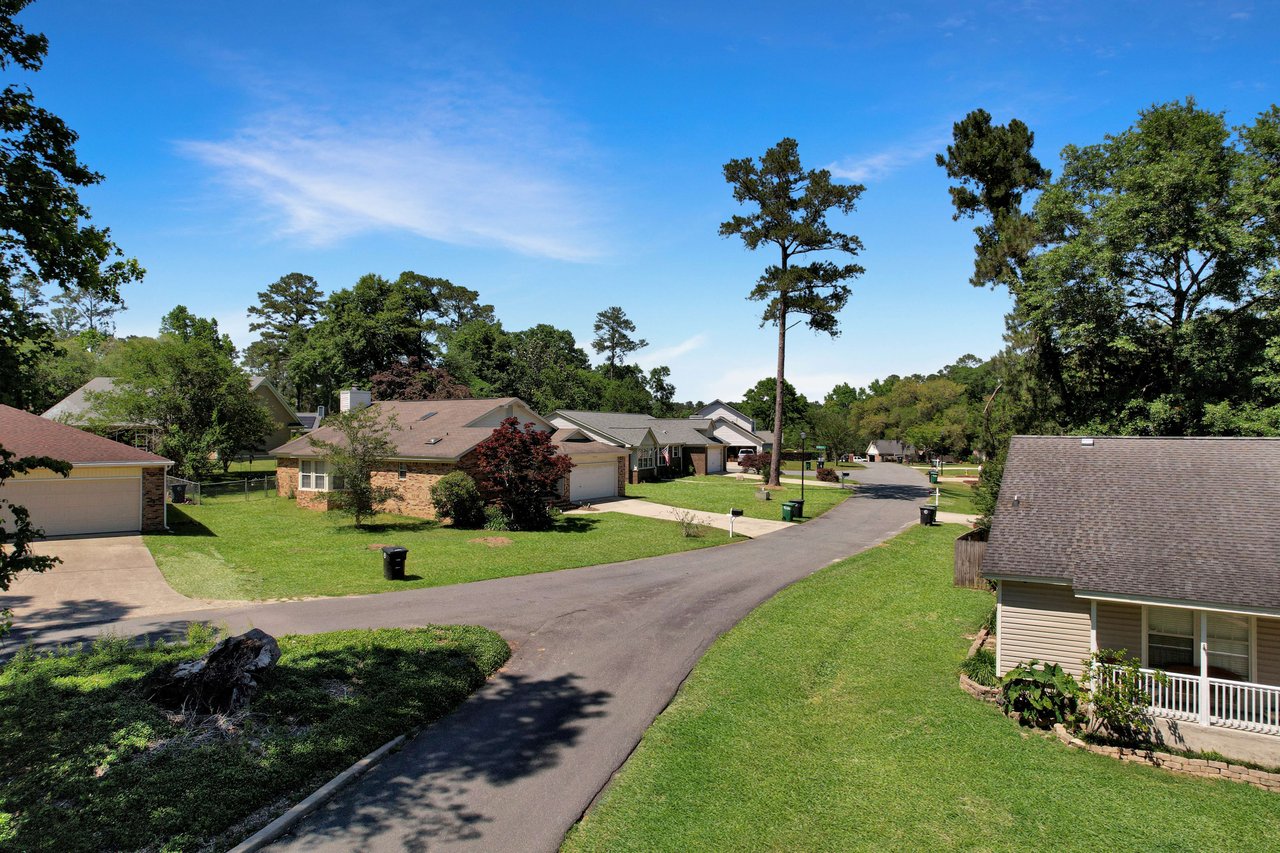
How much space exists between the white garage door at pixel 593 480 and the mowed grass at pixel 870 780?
20.3 metres

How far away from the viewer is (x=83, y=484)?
20797mm

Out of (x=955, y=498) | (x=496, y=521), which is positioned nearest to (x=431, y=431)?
(x=496, y=521)

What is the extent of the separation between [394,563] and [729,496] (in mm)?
22872

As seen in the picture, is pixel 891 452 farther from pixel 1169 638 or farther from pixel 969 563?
pixel 1169 638

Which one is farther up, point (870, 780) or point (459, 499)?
point (459, 499)

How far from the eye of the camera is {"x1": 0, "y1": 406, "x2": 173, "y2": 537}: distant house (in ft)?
65.5

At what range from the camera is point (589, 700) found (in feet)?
32.4

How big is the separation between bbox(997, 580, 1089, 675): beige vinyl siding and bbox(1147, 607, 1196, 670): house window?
110cm

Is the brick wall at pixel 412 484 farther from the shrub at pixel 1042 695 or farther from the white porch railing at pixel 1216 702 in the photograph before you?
the white porch railing at pixel 1216 702

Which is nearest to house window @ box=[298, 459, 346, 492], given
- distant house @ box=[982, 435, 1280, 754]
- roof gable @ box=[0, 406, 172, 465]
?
roof gable @ box=[0, 406, 172, 465]

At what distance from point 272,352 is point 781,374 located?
214 ft

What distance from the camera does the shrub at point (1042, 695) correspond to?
32.1 feet

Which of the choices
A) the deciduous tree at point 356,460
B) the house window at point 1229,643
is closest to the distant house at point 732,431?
the deciduous tree at point 356,460

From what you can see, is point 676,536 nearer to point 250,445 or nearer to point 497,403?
point 497,403
